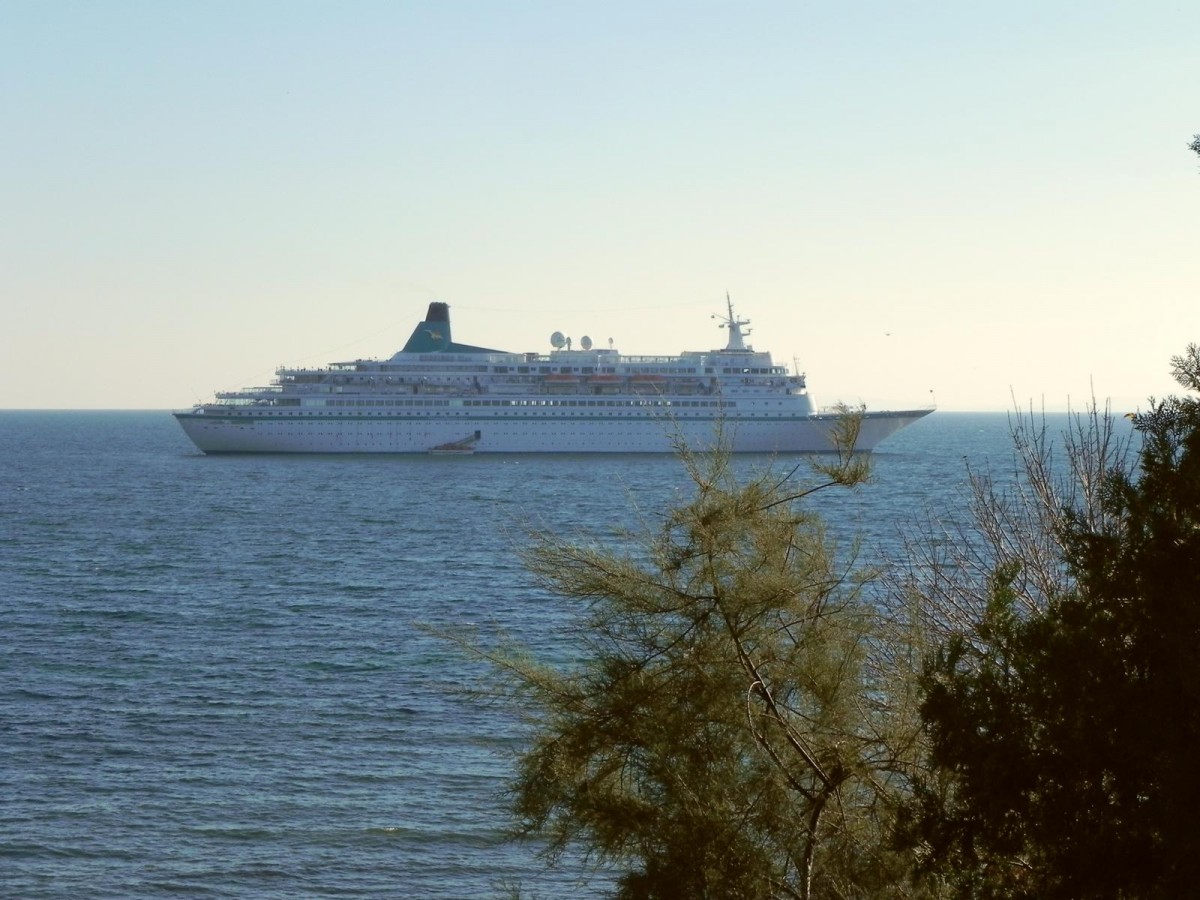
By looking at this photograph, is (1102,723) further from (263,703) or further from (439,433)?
(439,433)

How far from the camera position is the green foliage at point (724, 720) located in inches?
266

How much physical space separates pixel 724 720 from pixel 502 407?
62185 millimetres

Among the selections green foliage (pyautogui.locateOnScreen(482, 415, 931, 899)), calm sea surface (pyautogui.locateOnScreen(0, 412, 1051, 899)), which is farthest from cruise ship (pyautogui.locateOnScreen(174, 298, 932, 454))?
green foliage (pyautogui.locateOnScreen(482, 415, 931, 899))

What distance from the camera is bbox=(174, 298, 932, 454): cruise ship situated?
6719 cm

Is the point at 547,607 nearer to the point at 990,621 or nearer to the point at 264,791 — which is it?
the point at 264,791

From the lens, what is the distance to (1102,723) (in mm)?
5184

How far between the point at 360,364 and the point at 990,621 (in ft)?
211

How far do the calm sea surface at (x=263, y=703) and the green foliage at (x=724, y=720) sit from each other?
533mm

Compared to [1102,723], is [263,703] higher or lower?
lower

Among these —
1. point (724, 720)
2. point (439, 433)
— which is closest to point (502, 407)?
point (439, 433)

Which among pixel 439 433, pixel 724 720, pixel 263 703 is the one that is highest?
pixel 439 433

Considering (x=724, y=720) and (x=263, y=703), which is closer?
(x=724, y=720)

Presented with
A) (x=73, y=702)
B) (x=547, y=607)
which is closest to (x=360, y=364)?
(x=547, y=607)

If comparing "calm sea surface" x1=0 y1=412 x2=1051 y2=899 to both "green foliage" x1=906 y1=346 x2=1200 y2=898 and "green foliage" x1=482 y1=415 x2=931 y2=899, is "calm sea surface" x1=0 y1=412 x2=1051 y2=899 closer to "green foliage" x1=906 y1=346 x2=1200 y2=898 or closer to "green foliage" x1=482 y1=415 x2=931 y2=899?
"green foliage" x1=482 y1=415 x2=931 y2=899
